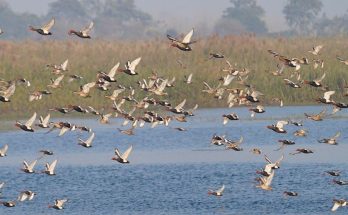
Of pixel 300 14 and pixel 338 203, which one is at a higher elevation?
pixel 300 14

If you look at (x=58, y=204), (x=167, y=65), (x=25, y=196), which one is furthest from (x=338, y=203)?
(x=167, y=65)

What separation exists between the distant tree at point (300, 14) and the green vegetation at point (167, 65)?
87886mm

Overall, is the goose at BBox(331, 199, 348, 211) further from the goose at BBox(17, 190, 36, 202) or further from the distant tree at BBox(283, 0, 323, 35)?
the distant tree at BBox(283, 0, 323, 35)

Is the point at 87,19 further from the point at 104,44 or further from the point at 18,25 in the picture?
the point at 104,44

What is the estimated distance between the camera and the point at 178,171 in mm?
36281

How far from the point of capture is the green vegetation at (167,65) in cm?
4875

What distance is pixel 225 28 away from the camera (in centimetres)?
14512

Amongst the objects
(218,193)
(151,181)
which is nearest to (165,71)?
(151,181)

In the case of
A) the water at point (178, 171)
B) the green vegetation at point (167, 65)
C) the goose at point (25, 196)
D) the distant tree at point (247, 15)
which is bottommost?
the goose at point (25, 196)

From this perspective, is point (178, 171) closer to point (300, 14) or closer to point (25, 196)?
point (25, 196)

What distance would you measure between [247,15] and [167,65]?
93539 millimetres

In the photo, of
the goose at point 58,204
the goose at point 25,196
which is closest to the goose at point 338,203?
the goose at point 58,204

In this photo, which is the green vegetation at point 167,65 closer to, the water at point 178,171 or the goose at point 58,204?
the water at point 178,171

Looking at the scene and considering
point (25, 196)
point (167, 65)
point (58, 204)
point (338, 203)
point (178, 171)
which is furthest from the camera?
point (167, 65)
